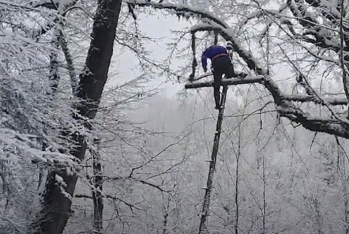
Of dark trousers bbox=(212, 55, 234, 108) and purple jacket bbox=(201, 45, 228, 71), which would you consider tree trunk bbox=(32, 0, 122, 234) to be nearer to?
dark trousers bbox=(212, 55, 234, 108)

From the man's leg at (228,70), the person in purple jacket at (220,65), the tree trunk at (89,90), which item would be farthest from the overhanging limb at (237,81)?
the tree trunk at (89,90)

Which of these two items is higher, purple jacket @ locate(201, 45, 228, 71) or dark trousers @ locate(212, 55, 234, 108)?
purple jacket @ locate(201, 45, 228, 71)

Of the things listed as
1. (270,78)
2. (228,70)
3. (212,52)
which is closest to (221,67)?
(228,70)

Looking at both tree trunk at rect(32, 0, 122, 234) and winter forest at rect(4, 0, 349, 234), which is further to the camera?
tree trunk at rect(32, 0, 122, 234)

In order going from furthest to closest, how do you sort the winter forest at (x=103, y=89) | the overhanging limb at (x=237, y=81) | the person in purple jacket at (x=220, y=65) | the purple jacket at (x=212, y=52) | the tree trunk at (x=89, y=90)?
the purple jacket at (x=212, y=52) → the person in purple jacket at (x=220, y=65) → the overhanging limb at (x=237, y=81) → the tree trunk at (x=89, y=90) → the winter forest at (x=103, y=89)

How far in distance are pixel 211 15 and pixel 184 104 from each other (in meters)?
2.94

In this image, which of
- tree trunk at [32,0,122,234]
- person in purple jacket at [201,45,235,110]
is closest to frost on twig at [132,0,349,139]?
person in purple jacket at [201,45,235,110]

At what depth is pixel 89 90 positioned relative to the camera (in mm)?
5020

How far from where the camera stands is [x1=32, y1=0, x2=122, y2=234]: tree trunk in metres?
4.84

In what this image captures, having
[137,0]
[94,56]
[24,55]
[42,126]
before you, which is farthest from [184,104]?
[24,55]

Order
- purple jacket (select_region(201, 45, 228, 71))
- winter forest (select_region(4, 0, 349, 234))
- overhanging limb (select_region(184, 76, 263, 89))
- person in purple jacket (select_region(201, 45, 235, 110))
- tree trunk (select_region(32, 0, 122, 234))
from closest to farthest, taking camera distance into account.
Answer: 1. winter forest (select_region(4, 0, 349, 234))
2. tree trunk (select_region(32, 0, 122, 234))
3. overhanging limb (select_region(184, 76, 263, 89))
4. person in purple jacket (select_region(201, 45, 235, 110))
5. purple jacket (select_region(201, 45, 228, 71))

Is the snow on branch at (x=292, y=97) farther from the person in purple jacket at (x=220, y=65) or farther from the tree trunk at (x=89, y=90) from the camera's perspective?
the tree trunk at (x=89, y=90)

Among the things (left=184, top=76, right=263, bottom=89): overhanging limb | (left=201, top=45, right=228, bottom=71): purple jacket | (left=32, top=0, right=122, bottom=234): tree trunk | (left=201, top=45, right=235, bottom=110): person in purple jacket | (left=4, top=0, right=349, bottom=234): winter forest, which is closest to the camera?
(left=4, top=0, right=349, bottom=234): winter forest

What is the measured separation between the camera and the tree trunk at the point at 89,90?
4836 mm
